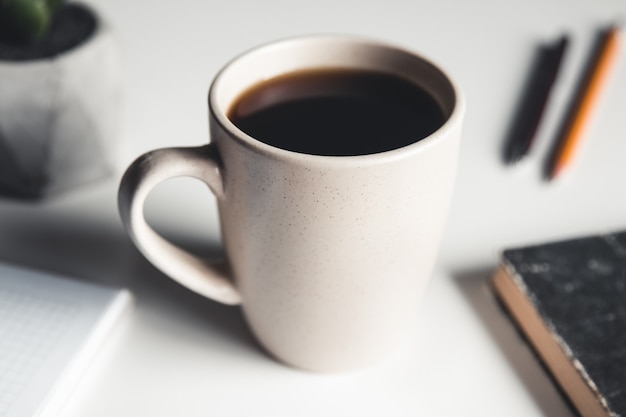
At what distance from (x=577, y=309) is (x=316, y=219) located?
209 mm

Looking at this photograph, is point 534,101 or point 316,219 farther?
point 534,101

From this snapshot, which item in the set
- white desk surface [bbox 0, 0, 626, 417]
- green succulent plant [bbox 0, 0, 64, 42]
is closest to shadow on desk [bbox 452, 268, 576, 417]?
white desk surface [bbox 0, 0, 626, 417]

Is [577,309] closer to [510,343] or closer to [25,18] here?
[510,343]

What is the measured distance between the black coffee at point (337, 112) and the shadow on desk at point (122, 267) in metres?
0.15

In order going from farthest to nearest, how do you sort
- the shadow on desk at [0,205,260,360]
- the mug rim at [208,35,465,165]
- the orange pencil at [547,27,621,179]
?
the orange pencil at [547,27,621,179] → the shadow on desk at [0,205,260,360] → the mug rim at [208,35,465,165]

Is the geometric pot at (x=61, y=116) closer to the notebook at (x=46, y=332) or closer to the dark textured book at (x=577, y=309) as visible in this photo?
the notebook at (x=46, y=332)

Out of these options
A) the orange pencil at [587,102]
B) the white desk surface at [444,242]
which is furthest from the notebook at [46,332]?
the orange pencil at [587,102]

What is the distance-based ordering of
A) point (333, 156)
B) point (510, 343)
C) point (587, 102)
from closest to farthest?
1. point (333, 156)
2. point (510, 343)
3. point (587, 102)

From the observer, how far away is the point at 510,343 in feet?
1.55

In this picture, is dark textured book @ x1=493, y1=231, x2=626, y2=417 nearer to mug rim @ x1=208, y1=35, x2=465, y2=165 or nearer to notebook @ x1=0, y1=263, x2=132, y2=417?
mug rim @ x1=208, y1=35, x2=465, y2=165

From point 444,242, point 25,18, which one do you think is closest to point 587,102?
point 444,242

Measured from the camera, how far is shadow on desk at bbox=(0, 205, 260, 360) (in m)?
0.48

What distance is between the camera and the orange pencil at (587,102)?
0.62m

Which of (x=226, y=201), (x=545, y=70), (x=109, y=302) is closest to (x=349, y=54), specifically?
(x=226, y=201)
